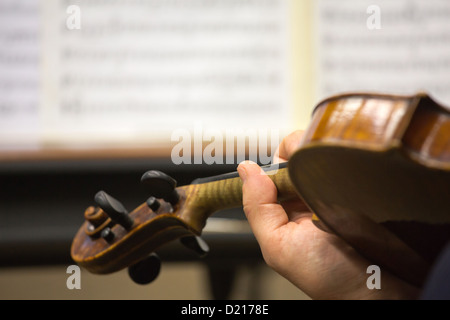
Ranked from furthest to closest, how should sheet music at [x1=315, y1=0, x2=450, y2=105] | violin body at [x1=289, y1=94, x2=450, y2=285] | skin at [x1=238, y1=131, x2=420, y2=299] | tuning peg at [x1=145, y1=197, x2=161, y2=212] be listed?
sheet music at [x1=315, y1=0, x2=450, y2=105], tuning peg at [x1=145, y1=197, x2=161, y2=212], skin at [x1=238, y1=131, x2=420, y2=299], violin body at [x1=289, y1=94, x2=450, y2=285]

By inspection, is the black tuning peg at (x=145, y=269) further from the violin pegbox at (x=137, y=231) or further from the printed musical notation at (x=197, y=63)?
the printed musical notation at (x=197, y=63)

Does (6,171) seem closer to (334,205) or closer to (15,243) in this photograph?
(15,243)

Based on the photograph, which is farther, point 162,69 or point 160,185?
point 162,69

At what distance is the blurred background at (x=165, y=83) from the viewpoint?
1.11 meters

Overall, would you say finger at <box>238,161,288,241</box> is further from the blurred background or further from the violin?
the blurred background

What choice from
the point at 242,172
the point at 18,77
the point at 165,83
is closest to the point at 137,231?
the point at 242,172

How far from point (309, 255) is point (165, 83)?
0.72 metres

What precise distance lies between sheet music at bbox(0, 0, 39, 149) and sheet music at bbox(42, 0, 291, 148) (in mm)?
33

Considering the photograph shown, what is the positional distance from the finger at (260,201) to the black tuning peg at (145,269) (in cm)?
21

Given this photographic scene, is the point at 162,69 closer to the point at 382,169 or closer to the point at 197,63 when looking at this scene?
the point at 197,63

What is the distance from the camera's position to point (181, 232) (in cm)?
66

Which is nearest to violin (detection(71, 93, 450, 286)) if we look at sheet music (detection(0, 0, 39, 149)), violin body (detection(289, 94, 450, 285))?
violin body (detection(289, 94, 450, 285))

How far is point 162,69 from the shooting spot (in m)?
1.15

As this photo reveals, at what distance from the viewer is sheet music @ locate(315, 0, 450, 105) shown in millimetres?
1090
